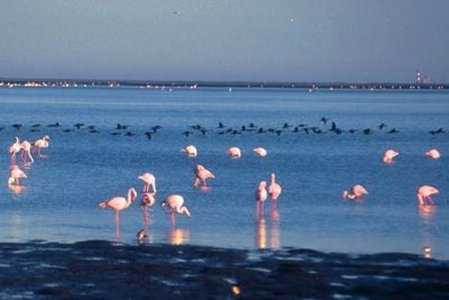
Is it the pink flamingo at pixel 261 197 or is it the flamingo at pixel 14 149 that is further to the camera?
the flamingo at pixel 14 149

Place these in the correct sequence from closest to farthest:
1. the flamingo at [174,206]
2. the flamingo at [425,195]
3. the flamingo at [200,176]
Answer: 1. the flamingo at [174,206]
2. the flamingo at [425,195]
3. the flamingo at [200,176]

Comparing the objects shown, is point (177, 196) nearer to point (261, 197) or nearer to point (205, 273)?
point (261, 197)

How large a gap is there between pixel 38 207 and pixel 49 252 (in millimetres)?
7117

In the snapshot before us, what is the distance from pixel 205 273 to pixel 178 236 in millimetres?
4143

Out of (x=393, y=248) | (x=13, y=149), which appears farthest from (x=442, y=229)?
(x=13, y=149)

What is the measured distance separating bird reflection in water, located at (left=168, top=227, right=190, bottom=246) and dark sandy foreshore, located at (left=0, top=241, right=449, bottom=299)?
0.69m

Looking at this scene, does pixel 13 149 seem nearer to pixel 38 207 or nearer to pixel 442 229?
pixel 38 207

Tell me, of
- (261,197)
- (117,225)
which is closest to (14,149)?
(261,197)

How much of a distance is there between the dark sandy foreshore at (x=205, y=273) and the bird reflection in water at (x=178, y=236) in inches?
27.3

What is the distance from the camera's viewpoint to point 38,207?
25359 mm

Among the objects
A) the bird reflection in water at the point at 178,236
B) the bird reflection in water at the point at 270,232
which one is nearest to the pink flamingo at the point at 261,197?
the bird reflection in water at the point at 270,232

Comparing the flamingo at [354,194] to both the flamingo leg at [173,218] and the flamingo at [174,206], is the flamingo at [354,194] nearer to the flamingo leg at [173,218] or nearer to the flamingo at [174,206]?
the flamingo at [174,206]

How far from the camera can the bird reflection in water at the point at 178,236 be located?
19.9 m

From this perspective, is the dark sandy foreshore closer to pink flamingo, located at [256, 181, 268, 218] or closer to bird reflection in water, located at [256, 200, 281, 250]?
bird reflection in water, located at [256, 200, 281, 250]
